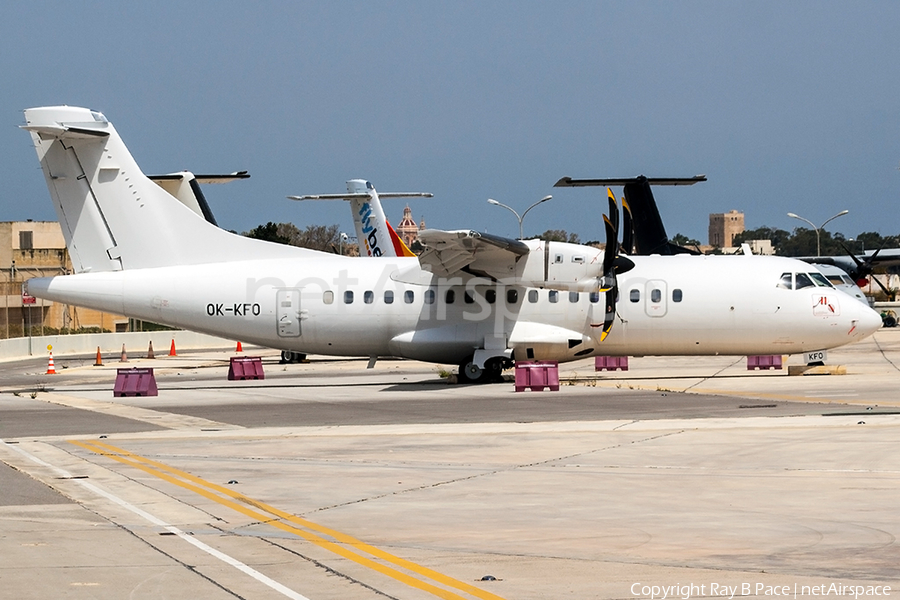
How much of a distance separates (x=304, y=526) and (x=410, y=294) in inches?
777

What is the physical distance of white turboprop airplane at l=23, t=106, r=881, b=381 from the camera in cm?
2938

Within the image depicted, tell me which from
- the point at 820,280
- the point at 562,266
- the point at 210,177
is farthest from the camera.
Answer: the point at 210,177

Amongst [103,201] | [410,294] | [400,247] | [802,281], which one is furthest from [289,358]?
[802,281]

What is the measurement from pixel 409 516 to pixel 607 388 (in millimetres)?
17670

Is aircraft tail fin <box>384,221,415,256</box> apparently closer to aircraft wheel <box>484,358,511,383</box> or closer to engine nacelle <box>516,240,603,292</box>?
aircraft wheel <box>484,358,511,383</box>

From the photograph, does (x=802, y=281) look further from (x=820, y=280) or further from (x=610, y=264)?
(x=610, y=264)

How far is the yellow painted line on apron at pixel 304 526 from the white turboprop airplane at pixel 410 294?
13.6m

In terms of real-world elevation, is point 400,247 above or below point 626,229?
above

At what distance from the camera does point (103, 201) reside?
29.8 m

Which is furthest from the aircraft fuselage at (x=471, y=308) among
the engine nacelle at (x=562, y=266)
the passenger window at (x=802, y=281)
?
the engine nacelle at (x=562, y=266)

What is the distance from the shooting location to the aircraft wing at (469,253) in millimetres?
27078

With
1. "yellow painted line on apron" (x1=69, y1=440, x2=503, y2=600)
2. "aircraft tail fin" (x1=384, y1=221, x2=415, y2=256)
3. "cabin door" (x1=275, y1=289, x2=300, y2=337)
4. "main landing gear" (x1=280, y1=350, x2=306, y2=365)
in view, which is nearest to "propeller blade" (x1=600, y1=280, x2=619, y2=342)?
"cabin door" (x1=275, y1=289, x2=300, y2=337)

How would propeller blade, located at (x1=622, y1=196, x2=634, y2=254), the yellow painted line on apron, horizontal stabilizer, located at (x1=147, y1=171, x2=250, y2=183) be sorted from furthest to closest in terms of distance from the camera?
horizontal stabilizer, located at (x1=147, y1=171, x2=250, y2=183), propeller blade, located at (x1=622, y1=196, x2=634, y2=254), the yellow painted line on apron

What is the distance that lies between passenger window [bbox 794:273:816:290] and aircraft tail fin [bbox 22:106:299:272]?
1740 centimetres
